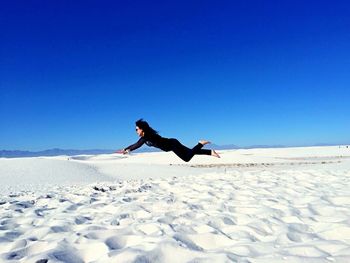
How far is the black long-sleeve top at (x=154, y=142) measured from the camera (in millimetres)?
Answer: 7715

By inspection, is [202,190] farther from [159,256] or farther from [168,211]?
[159,256]

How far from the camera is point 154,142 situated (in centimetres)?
786

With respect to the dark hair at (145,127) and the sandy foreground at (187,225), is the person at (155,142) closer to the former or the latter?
the dark hair at (145,127)

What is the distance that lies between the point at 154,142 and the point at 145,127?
39 centimetres

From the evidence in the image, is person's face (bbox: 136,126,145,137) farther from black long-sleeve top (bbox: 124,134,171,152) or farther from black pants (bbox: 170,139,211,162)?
black pants (bbox: 170,139,211,162)

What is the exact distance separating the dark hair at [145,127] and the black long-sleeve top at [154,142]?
90 mm

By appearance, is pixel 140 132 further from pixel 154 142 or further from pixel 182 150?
pixel 182 150

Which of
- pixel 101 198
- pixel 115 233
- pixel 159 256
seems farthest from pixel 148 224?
pixel 101 198

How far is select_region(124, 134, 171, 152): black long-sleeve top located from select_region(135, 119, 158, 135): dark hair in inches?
3.5

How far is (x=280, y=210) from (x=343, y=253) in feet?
7.44

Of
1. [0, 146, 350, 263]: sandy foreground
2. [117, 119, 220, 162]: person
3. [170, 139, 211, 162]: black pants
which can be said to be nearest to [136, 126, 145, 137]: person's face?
[117, 119, 220, 162]: person

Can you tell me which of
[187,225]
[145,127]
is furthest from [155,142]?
[187,225]

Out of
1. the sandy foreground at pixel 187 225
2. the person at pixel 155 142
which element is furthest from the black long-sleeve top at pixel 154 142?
the sandy foreground at pixel 187 225

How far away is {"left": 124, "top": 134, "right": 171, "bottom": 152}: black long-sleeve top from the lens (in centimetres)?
771
